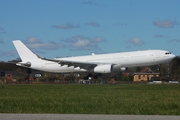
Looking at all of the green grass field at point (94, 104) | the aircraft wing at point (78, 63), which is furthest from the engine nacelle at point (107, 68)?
the green grass field at point (94, 104)

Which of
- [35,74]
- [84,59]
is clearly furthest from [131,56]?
[35,74]

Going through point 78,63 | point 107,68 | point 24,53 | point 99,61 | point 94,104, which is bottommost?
point 94,104

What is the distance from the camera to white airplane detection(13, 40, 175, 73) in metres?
61.6

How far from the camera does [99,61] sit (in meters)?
64.9

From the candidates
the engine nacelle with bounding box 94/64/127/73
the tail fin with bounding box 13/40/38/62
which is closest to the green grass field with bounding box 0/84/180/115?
the engine nacelle with bounding box 94/64/127/73

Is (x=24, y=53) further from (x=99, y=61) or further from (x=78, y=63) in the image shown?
(x=99, y=61)

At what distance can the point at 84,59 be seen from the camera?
219 ft

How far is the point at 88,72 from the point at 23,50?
11.7 meters

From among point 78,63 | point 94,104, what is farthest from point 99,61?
point 94,104

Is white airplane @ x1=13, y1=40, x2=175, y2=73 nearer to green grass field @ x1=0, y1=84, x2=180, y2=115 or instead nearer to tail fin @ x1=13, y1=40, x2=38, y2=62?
tail fin @ x1=13, y1=40, x2=38, y2=62

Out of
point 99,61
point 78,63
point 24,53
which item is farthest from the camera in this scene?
point 24,53

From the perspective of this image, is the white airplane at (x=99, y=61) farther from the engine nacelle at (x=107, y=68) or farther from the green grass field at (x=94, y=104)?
the green grass field at (x=94, y=104)
